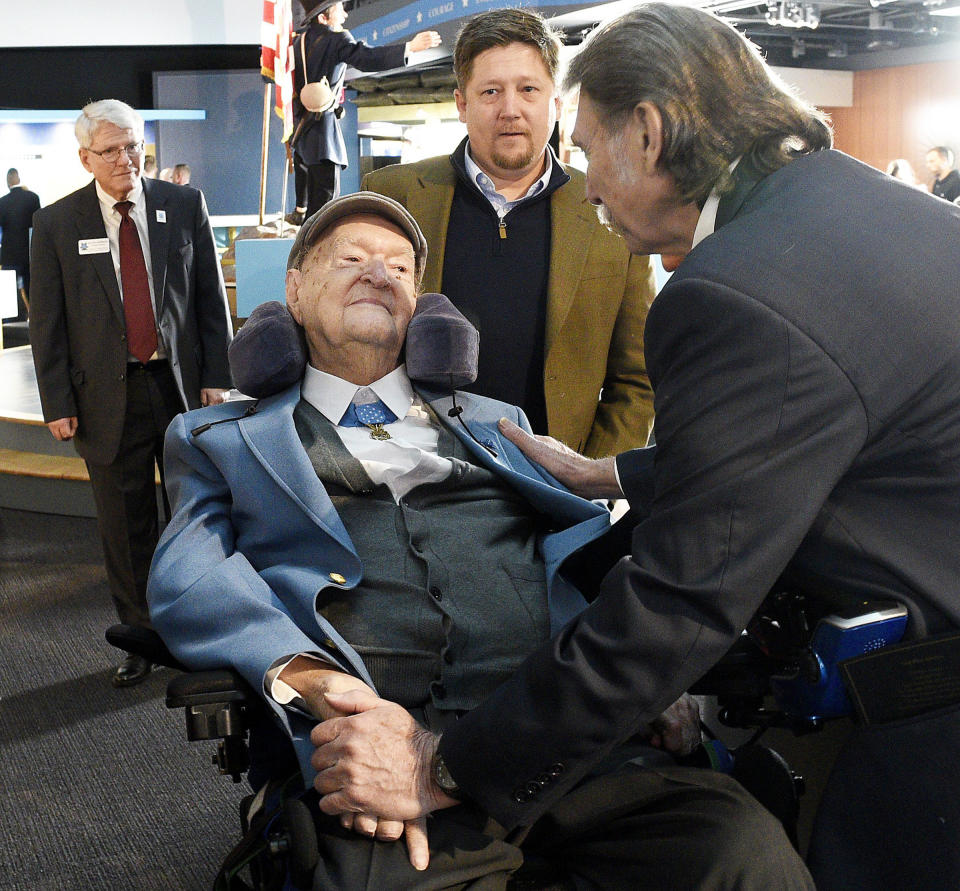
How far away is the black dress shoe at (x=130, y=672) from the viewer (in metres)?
3.43

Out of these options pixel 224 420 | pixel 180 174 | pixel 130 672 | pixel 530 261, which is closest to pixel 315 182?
pixel 180 174

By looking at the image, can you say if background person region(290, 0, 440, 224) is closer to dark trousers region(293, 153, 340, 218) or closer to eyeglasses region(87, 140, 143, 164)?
dark trousers region(293, 153, 340, 218)

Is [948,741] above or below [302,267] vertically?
below

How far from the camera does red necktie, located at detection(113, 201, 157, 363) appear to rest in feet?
11.5

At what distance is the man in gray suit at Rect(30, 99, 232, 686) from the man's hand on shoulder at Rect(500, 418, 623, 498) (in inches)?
69.2

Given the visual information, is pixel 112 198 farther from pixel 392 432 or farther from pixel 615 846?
pixel 615 846

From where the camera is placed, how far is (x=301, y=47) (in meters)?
7.61

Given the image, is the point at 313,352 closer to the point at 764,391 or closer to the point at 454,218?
the point at 454,218

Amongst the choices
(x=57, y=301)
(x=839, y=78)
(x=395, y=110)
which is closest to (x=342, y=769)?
(x=57, y=301)

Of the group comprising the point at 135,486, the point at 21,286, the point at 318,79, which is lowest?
the point at 21,286

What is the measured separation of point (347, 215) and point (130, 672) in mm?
2003

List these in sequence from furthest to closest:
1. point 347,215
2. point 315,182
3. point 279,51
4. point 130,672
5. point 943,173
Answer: point 943,173 < point 315,182 < point 279,51 < point 130,672 < point 347,215

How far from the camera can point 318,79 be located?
7516mm

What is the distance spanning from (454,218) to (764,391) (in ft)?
5.24
